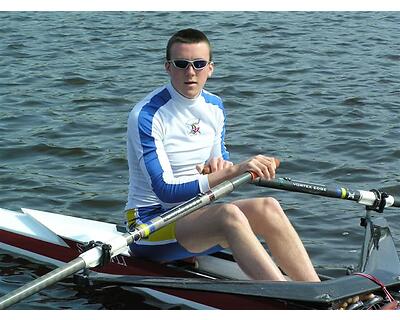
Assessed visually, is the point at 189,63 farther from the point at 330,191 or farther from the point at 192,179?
the point at 330,191

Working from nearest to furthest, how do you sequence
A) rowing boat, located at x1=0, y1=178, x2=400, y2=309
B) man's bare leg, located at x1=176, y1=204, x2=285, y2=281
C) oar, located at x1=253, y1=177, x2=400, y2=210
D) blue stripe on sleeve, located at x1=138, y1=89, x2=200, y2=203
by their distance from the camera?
rowing boat, located at x1=0, y1=178, x2=400, y2=309 → man's bare leg, located at x1=176, y1=204, x2=285, y2=281 → blue stripe on sleeve, located at x1=138, y1=89, x2=200, y2=203 → oar, located at x1=253, y1=177, x2=400, y2=210

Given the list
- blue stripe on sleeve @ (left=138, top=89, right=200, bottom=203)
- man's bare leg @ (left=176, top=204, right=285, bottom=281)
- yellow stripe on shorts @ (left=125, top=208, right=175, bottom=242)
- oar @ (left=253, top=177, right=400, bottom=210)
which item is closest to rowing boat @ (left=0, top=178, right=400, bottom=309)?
oar @ (left=253, top=177, right=400, bottom=210)

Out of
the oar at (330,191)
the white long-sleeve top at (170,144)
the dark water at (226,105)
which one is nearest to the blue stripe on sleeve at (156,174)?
the white long-sleeve top at (170,144)

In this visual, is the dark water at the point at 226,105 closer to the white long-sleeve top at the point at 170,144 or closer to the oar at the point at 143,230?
the white long-sleeve top at the point at 170,144

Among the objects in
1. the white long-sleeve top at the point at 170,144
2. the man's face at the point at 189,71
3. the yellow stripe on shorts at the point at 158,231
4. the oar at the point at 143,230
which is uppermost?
the man's face at the point at 189,71

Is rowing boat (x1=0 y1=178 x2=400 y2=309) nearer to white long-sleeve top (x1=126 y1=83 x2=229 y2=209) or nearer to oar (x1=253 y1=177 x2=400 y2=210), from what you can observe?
oar (x1=253 y1=177 x2=400 y2=210)

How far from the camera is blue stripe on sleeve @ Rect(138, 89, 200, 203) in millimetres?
5266

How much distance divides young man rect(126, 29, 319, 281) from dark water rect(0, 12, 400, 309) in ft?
2.23

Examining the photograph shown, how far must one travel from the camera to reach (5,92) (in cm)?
1091

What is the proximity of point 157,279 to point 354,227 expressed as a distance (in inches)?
98.9

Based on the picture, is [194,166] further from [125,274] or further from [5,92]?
[5,92]

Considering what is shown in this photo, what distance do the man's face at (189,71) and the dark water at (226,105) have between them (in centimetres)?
135

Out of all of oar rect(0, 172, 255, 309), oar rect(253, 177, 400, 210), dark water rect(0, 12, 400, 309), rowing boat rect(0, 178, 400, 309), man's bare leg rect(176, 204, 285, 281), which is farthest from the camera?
dark water rect(0, 12, 400, 309)

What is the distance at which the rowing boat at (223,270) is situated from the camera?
16.0 ft
